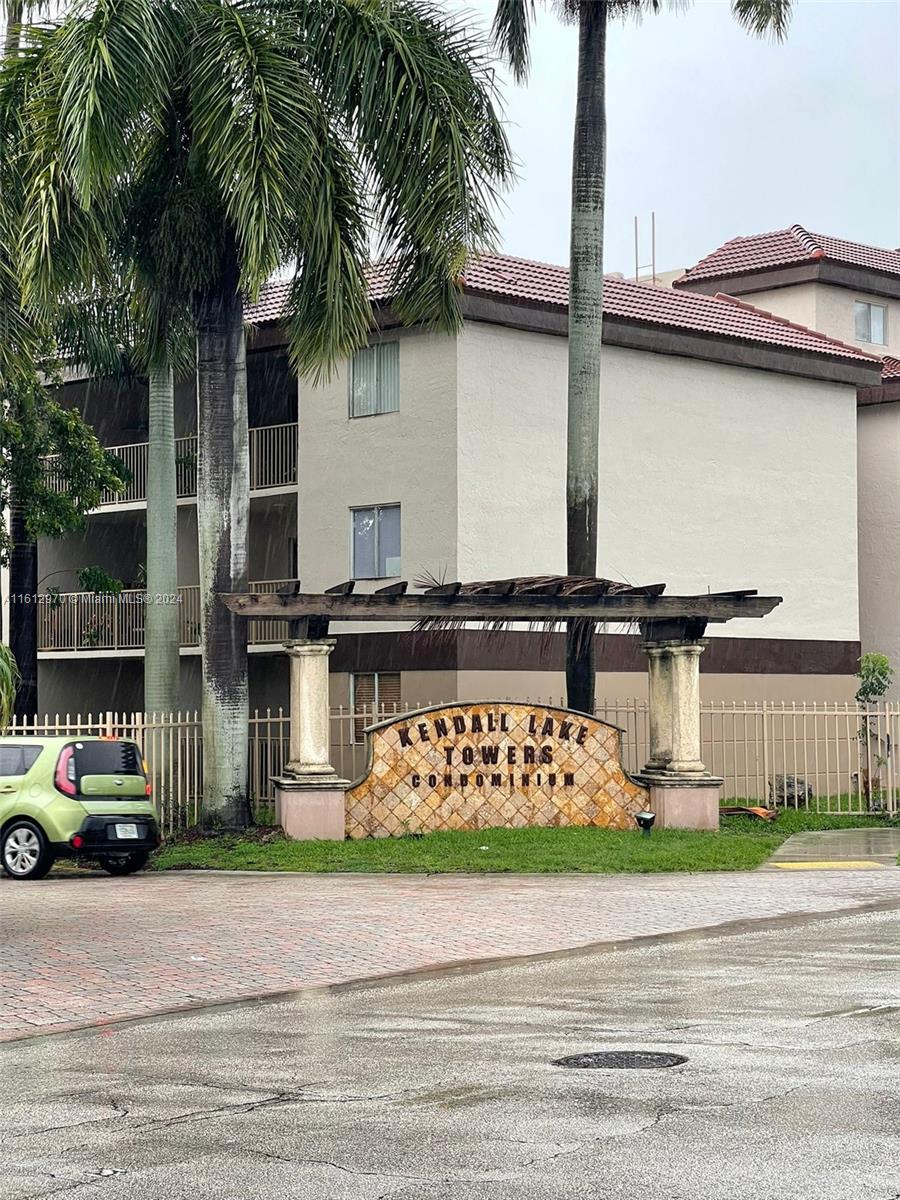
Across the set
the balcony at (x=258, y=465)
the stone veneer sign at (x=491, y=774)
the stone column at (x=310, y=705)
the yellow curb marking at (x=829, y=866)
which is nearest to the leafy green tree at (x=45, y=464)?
the balcony at (x=258, y=465)

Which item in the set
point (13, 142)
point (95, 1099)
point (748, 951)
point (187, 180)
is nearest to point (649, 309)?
point (187, 180)

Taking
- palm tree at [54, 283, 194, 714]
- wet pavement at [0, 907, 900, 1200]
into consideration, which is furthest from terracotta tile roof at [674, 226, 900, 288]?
wet pavement at [0, 907, 900, 1200]

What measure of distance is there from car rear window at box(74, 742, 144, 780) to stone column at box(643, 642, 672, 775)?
24.2ft

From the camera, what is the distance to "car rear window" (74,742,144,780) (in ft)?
66.3

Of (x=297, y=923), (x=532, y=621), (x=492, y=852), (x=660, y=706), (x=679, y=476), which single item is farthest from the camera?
(x=679, y=476)

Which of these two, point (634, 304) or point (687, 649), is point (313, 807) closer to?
point (687, 649)

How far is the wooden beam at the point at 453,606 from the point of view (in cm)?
2252

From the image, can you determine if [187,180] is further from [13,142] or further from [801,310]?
[801,310]

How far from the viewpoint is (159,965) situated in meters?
13.2

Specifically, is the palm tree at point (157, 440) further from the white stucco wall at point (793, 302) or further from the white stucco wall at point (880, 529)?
the white stucco wall at point (793, 302)

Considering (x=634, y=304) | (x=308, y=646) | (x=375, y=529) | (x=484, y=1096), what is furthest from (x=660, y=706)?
(x=484, y=1096)

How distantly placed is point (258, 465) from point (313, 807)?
450 inches

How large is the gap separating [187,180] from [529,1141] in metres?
18.1

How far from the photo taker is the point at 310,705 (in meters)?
23.2
